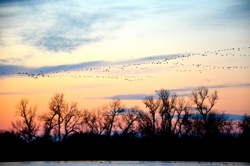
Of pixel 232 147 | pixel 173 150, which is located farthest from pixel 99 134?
pixel 232 147

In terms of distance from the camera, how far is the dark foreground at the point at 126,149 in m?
93.4

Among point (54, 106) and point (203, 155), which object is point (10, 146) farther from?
point (203, 155)

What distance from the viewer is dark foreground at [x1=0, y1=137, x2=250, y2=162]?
93438 millimetres

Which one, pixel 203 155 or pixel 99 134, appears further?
pixel 99 134

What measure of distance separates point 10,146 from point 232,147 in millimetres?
41182

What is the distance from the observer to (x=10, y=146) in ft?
325

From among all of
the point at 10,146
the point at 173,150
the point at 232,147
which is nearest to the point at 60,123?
the point at 10,146

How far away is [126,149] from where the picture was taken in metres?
99.3

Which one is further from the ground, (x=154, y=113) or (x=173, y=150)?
(x=154, y=113)

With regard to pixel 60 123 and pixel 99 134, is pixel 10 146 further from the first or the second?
pixel 99 134

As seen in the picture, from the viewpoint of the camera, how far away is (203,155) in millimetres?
92875

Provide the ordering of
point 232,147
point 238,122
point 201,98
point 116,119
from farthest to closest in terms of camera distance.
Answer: point 238,122 < point 116,119 < point 201,98 < point 232,147

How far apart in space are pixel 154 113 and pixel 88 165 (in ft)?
116

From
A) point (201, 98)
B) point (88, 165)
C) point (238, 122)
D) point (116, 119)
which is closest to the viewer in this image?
point (88, 165)
